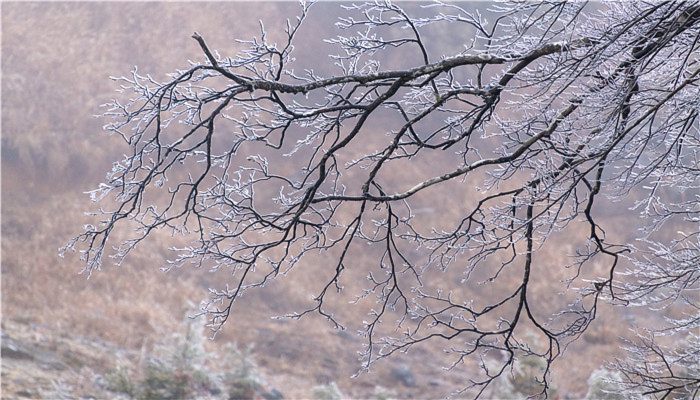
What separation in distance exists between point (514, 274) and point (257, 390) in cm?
875

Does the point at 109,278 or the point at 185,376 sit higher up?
the point at 109,278

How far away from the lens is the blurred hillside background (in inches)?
428

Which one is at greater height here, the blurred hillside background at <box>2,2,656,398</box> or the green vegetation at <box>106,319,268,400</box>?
the blurred hillside background at <box>2,2,656,398</box>

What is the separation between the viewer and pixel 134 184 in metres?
3.58

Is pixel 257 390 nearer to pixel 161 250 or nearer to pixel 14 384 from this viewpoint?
pixel 14 384

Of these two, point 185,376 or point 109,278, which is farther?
point 109,278

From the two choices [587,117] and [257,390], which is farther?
[257,390]

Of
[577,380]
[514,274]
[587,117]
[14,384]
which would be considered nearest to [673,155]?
[587,117]

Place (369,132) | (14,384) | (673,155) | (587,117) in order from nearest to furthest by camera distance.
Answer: (587,117), (673,155), (14,384), (369,132)

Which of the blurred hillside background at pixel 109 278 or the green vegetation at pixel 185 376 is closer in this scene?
the green vegetation at pixel 185 376

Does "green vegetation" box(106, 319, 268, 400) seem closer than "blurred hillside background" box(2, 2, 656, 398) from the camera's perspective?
Yes

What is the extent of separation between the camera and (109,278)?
48.1ft

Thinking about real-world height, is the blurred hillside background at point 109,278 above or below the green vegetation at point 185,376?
above

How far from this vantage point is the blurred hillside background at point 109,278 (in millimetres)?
10883
